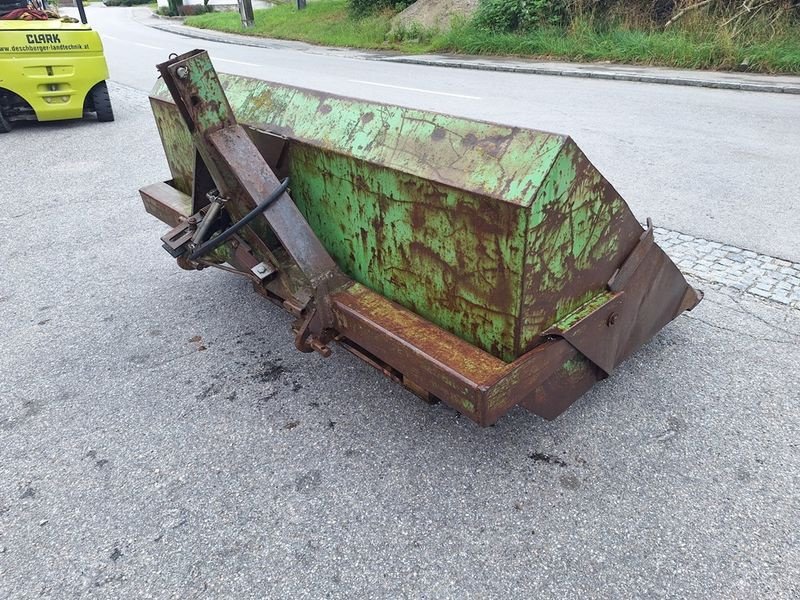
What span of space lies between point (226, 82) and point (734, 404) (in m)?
2.96

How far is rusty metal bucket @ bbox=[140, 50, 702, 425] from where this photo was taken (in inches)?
74.7

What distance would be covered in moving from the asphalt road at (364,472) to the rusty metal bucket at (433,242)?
0.29 metres

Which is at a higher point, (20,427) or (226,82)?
(226,82)

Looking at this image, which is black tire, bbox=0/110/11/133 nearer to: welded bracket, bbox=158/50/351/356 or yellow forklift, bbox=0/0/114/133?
yellow forklift, bbox=0/0/114/133

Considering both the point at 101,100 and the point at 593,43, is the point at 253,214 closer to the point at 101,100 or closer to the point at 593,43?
the point at 101,100

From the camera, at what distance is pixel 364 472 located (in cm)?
234

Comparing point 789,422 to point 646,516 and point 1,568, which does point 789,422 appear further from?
point 1,568

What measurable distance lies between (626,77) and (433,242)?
9.57 metres

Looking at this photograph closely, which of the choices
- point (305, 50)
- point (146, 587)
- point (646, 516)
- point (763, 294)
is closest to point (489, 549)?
point (646, 516)

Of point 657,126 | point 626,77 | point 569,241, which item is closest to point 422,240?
point 569,241

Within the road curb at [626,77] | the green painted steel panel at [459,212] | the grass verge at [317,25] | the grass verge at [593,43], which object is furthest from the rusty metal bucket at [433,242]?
the grass verge at [317,25]

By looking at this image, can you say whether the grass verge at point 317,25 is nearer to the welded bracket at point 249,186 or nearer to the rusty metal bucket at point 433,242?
the rusty metal bucket at point 433,242

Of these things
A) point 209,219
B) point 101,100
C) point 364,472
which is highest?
point 209,219

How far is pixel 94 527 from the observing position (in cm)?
216
